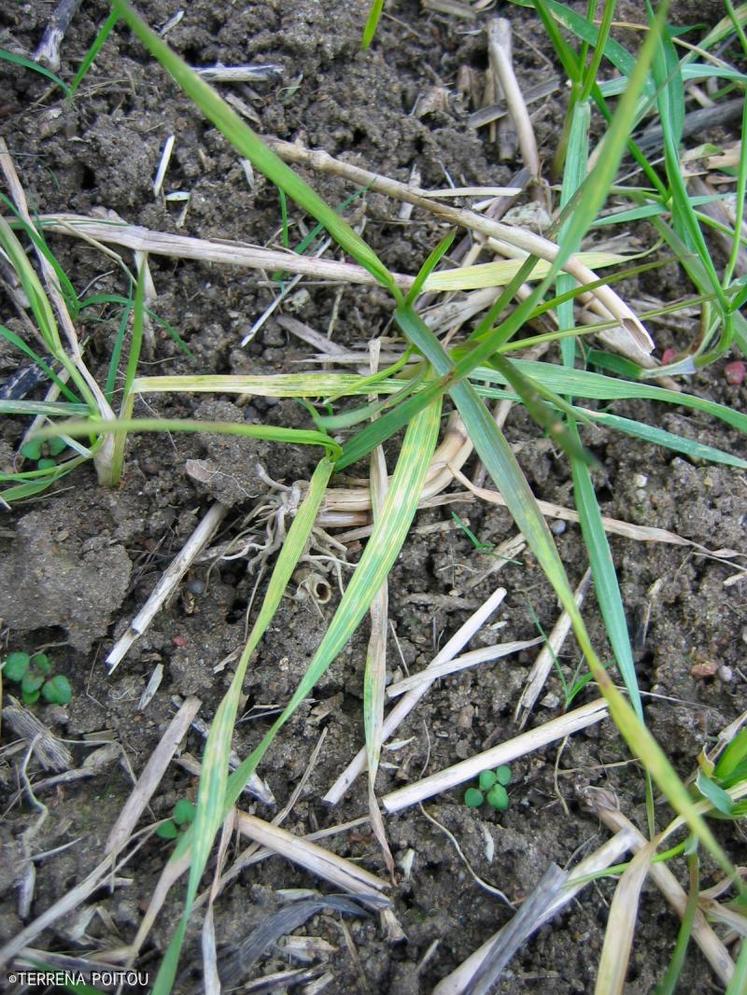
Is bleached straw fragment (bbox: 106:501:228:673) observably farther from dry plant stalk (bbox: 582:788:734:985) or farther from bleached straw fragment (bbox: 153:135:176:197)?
dry plant stalk (bbox: 582:788:734:985)

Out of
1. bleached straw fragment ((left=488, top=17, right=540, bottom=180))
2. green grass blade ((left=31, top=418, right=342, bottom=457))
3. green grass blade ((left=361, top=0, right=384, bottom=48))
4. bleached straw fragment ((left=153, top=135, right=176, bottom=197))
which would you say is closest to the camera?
green grass blade ((left=31, top=418, right=342, bottom=457))

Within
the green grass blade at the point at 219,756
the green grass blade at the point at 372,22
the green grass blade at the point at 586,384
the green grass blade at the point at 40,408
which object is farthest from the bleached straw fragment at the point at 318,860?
the green grass blade at the point at 372,22

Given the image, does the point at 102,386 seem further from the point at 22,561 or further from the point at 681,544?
the point at 681,544

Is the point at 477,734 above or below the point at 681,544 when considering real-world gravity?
below

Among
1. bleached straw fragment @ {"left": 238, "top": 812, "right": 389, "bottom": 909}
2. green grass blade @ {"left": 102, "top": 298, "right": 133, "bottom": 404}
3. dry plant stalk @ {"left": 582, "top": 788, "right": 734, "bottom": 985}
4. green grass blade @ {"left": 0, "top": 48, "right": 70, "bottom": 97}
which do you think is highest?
green grass blade @ {"left": 0, "top": 48, "right": 70, "bottom": 97}

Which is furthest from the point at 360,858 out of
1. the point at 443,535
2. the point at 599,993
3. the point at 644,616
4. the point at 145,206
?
the point at 145,206

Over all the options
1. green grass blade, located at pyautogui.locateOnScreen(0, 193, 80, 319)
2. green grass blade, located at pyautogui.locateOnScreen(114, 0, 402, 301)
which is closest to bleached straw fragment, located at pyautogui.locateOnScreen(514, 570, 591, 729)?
green grass blade, located at pyautogui.locateOnScreen(114, 0, 402, 301)

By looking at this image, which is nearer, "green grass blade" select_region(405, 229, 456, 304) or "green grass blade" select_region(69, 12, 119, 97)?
"green grass blade" select_region(405, 229, 456, 304)
